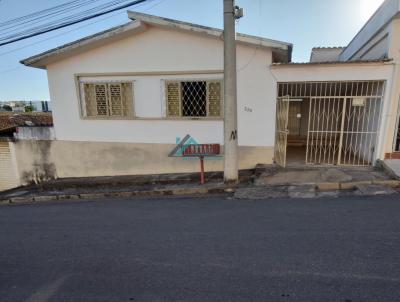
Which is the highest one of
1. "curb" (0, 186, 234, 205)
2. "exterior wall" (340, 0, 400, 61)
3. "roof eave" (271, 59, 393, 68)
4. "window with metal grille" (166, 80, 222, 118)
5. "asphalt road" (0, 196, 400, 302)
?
"exterior wall" (340, 0, 400, 61)

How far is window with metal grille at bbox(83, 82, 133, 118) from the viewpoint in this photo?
744 centimetres

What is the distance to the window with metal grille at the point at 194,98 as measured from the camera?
690 cm

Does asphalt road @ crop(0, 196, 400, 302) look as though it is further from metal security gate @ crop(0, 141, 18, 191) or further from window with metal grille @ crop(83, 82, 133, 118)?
metal security gate @ crop(0, 141, 18, 191)

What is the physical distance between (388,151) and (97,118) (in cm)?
868

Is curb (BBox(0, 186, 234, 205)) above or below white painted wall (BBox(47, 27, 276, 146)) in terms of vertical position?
below

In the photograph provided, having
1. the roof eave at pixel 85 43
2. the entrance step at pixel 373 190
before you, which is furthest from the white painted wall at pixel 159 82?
the entrance step at pixel 373 190

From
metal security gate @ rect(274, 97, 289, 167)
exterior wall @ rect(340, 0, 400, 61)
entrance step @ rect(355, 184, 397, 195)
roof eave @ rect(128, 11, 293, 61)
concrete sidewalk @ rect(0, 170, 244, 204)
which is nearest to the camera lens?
entrance step @ rect(355, 184, 397, 195)

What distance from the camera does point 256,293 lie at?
2.17 m

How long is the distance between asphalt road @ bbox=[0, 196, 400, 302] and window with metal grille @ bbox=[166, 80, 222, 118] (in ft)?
11.1

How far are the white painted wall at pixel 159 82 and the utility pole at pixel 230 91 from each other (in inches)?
46.1

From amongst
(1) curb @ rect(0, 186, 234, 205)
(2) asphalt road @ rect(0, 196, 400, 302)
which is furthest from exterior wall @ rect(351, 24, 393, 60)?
(1) curb @ rect(0, 186, 234, 205)

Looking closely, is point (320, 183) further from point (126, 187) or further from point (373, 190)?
point (126, 187)

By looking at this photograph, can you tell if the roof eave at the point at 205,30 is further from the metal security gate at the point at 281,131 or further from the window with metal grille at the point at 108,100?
the window with metal grille at the point at 108,100

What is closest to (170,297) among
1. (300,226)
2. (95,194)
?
(300,226)
